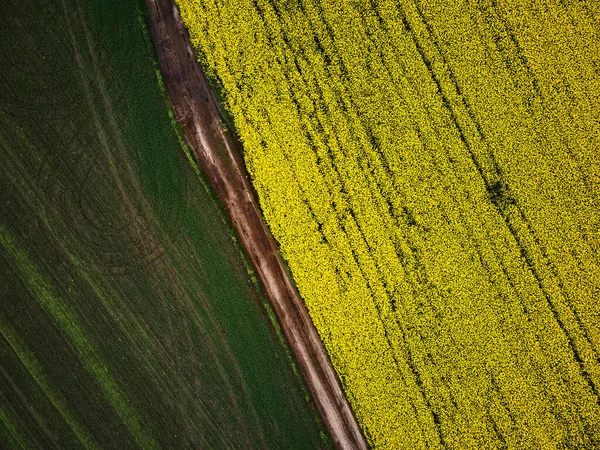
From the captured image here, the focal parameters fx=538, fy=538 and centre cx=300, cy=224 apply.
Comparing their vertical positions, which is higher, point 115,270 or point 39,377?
point 115,270

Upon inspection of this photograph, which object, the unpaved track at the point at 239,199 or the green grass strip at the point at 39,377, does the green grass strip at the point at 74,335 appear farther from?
the unpaved track at the point at 239,199

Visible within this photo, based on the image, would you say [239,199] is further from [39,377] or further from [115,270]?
[39,377]

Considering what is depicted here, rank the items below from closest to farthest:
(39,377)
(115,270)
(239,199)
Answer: (239,199), (115,270), (39,377)

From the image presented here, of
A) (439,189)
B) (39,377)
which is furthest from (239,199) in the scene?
(39,377)

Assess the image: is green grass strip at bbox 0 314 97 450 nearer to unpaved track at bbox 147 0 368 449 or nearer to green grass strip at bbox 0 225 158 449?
green grass strip at bbox 0 225 158 449

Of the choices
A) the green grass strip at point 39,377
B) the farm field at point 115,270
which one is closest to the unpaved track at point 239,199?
the farm field at point 115,270

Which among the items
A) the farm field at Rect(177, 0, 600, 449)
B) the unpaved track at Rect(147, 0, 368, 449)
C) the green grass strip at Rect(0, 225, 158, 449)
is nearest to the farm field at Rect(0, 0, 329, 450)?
the green grass strip at Rect(0, 225, 158, 449)
